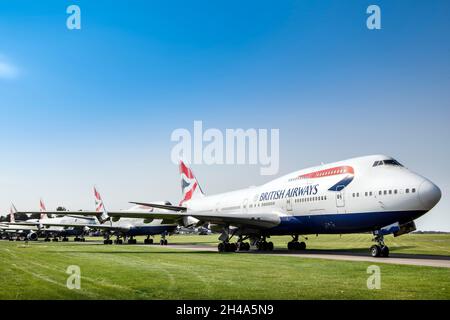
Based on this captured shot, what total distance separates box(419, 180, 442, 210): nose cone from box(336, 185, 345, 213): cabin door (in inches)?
193

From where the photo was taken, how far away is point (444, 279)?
1318cm

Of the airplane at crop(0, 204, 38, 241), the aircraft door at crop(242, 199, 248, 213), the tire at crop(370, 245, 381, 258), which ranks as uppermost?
the aircraft door at crop(242, 199, 248, 213)

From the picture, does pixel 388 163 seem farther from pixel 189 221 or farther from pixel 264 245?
pixel 189 221

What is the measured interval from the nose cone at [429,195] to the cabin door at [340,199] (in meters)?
4.89

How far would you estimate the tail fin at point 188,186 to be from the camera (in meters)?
49.7

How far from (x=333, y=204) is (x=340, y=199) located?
0.66 m

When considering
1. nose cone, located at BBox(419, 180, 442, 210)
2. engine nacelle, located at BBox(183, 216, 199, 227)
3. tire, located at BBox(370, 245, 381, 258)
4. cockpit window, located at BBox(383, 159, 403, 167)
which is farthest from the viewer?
engine nacelle, located at BBox(183, 216, 199, 227)

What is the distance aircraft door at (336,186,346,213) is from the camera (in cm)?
2508

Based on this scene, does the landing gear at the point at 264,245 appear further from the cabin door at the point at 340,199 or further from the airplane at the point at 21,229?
the airplane at the point at 21,229

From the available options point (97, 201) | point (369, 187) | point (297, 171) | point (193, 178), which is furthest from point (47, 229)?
point (369, 187)

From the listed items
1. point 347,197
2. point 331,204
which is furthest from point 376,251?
point 331,204
